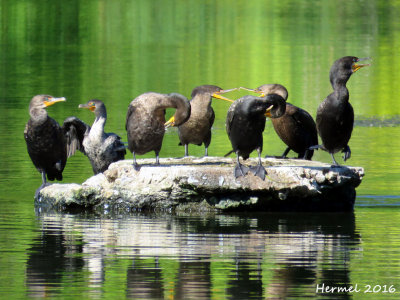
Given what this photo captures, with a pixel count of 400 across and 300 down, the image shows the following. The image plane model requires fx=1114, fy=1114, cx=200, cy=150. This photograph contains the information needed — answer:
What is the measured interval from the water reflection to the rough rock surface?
0.90 feet

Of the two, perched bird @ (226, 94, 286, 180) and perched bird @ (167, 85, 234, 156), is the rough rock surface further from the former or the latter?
perched bird @ (167, 85, 234, 156)

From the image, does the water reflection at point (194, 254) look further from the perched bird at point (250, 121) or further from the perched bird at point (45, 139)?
the perched bird at point (45, 139)

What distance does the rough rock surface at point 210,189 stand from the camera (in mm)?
13570

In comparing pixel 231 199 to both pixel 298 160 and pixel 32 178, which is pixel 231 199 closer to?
pixel 298 160

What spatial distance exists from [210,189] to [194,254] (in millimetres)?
2339

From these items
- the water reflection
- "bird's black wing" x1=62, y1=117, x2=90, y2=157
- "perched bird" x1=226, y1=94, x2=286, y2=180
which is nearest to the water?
the water reflection

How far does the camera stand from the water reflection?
32.7 ft

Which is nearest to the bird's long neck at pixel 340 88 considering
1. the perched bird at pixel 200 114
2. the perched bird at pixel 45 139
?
the perched bird at pixel 200 114

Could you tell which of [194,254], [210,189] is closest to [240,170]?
[210,189]

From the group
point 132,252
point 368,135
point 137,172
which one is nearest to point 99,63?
point 368,135

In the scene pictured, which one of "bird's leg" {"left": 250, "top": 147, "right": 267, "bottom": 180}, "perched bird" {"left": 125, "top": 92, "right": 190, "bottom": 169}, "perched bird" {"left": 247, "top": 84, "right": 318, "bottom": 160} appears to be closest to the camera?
"bird's leg" {"left": 250, "top": 147, "right": 267, "bottom": 180}

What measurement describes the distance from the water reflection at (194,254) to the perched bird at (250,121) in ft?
2.41

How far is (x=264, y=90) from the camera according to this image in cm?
1570

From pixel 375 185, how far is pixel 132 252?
5.41 metres
